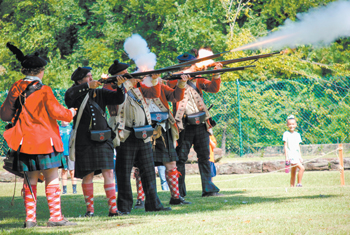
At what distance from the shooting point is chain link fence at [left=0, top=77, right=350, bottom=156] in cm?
1352

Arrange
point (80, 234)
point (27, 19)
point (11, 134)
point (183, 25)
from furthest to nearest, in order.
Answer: point (27, 19)
point (183, 25)
point (11, 134)
point (80, 234)

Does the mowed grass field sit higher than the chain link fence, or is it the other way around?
the chain link fence

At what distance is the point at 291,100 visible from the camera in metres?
13.8

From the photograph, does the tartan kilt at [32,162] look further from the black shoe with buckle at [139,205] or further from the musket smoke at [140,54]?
the black shoe with buckle at [139,205]

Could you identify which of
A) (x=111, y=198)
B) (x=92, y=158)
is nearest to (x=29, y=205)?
(x=92, y=158)

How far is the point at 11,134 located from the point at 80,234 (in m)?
1.57

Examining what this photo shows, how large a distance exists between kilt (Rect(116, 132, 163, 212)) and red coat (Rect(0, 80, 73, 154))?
112cm

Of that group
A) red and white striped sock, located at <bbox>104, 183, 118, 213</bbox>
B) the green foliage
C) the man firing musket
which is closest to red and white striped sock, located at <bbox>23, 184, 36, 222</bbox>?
red and white striped sock, located at <bbox>104, 183, 118, 213</bbox>

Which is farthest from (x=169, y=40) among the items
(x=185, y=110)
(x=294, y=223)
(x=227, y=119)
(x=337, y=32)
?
(x=294, y=223)

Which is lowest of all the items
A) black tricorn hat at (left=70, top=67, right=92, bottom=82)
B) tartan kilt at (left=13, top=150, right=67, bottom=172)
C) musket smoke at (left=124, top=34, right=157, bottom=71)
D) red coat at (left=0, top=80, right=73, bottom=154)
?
tartan kilt at (left=13, top=150, right=67, bottom=172)

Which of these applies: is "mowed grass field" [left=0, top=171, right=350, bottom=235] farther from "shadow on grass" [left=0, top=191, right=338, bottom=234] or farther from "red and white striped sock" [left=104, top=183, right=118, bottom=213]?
"red and white striped sock" [left=104, top=183, right=118, bottom=213]

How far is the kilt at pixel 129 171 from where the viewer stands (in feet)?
20.3

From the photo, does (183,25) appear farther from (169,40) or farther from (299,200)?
(299,200)

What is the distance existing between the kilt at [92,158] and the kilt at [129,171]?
338mm
